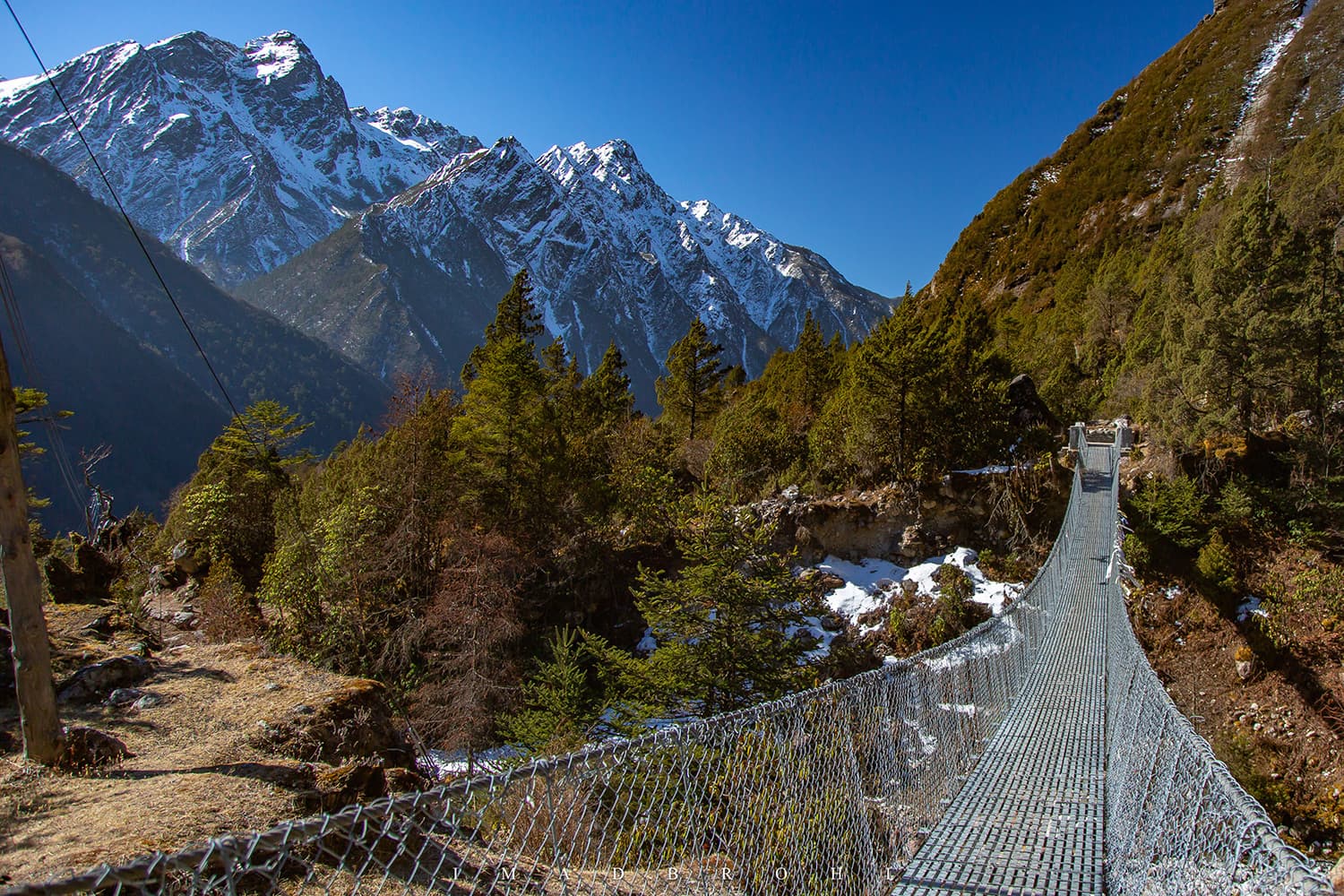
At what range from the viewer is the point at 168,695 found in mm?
5020

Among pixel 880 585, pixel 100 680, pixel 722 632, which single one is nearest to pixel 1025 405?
pixel 880 585

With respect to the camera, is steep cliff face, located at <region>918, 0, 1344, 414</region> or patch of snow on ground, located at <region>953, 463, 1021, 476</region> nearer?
patch of snow on ground, located at <region>953, 463, 1021, 476</region>

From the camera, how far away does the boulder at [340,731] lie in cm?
445

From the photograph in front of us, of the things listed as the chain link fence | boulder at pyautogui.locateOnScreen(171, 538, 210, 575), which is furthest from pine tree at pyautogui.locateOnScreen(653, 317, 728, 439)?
the chain link fence

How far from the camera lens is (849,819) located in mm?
3479

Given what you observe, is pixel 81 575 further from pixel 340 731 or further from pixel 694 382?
pixel 694 382

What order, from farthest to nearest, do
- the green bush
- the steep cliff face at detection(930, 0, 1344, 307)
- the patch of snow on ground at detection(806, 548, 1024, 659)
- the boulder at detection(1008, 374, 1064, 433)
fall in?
the steep cliff face at detection(930, 0, 1344, 307), the boulder at detection(1008, 374, 1064, 433), the patch of snow on ground at detection(806, 548, 1024, 659), the green bush

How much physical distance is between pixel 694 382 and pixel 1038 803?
22.0m

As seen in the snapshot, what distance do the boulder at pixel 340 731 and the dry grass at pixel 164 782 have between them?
0.52ft

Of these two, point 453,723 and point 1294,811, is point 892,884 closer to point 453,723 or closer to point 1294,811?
point 453,723

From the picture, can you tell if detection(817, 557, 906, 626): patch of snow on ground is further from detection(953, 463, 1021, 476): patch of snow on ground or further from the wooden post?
the wooden post

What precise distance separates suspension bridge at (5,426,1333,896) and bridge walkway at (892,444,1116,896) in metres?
0.02

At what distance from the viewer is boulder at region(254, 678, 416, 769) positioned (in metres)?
4.45

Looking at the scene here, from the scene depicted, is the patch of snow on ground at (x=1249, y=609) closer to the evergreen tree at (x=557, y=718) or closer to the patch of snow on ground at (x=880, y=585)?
the patch of snow on ground at (x=880, y=585)
